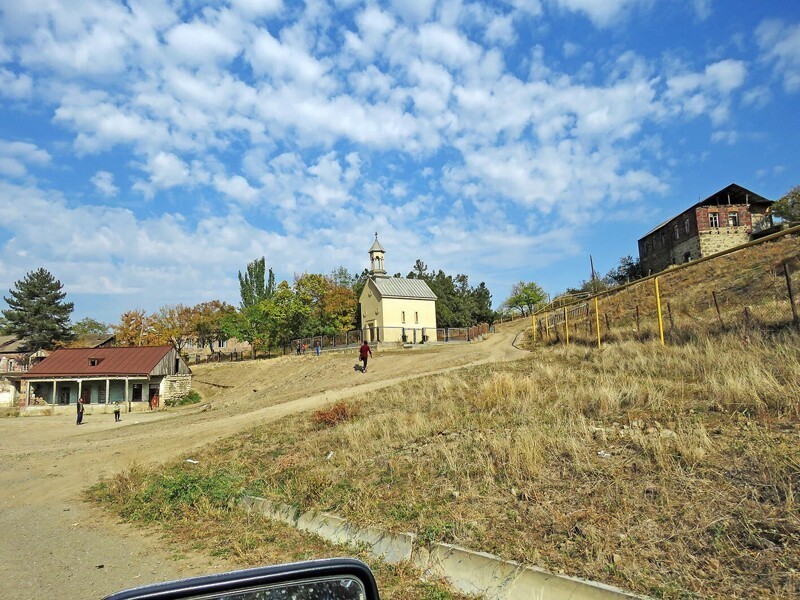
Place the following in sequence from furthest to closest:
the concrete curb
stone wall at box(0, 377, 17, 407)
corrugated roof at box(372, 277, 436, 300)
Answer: corrugated roof at box(372, 277, 436, 300) < stone wall at box(0, 377, 17, 407) < the concrete curb

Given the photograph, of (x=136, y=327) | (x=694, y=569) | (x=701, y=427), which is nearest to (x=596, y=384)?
(x=701, y=427)

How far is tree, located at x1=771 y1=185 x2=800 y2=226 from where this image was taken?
5072 centimetres

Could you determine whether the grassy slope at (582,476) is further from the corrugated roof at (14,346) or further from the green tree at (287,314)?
the corrugated roof at (14,346)

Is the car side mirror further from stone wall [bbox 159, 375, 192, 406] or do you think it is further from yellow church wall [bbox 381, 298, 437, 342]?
stone wall [bbox 159, 375, 192, 406]

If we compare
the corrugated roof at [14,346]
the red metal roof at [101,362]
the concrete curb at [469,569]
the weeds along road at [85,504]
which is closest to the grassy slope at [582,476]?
the concrete curb at [469,569]

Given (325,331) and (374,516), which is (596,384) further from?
(325,331)

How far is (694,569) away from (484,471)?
3530 mm

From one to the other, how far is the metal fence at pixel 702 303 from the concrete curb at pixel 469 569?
34.0ft

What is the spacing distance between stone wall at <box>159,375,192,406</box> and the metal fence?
3898cm

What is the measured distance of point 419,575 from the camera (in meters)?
5.83

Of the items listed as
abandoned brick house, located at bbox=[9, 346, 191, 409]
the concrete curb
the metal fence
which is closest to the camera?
the concrete curb

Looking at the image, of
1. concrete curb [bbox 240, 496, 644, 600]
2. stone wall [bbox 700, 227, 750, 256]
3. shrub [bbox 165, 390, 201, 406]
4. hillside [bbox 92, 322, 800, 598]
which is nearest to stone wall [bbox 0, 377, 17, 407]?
shrub [bbox 165, 390, 201, 406]

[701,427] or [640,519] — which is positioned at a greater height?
[701,427]

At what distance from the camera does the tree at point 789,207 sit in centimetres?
5072
